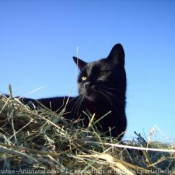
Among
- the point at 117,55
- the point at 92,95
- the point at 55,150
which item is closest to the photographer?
the point at 55,150

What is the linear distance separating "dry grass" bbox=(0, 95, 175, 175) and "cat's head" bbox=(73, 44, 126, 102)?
55.2 inches

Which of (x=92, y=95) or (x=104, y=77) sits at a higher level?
(x=104, y=77)

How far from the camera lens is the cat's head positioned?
4395 millimetres

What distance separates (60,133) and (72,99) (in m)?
2.00

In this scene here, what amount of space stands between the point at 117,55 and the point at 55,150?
286 centimetres

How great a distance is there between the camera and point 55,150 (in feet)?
7.37

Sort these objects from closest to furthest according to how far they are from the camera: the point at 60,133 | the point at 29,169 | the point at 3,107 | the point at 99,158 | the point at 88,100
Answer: the point at 29,169, the point at 99,158, the point at 60,133, the point at 3,107, the point at 88,100

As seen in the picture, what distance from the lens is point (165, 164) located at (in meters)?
2.54

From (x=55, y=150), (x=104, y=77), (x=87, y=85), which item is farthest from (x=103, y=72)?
(x=55, y=150)

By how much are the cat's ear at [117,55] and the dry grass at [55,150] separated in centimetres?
198

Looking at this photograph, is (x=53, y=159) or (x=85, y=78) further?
(x=85, y=78)

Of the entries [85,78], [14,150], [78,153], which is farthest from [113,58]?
[14,150]

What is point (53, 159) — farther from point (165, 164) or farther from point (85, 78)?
point (85, 78)

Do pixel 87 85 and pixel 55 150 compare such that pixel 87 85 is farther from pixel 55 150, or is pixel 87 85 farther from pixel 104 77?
pixel 55 150
